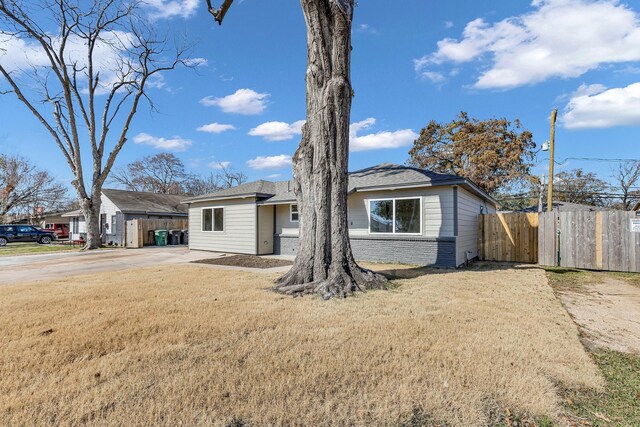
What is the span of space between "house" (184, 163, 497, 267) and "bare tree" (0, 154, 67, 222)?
96.0 ft

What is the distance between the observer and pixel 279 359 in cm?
321

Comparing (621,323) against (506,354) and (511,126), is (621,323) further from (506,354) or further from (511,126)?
(511,126)

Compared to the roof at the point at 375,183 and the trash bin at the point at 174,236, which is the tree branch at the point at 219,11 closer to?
the roof at the point at 375,183

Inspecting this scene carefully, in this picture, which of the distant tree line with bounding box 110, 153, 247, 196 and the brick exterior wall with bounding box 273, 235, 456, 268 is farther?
the distant tree line with bounding box 110, 153, 247, 196

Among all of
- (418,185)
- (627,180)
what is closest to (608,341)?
(418,185)

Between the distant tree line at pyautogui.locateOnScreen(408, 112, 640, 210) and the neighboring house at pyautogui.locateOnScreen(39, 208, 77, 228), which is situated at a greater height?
the distant tree line at pyautogui.locateOnScreen(408, 112, 640, 210)

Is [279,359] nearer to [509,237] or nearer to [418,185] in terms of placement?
[418,185]

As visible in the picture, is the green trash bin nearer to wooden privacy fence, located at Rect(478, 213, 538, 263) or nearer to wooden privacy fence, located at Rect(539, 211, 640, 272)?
wooden privacy fence, located at Rect(478, 213, 538, 263)

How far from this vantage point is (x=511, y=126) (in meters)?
26.3

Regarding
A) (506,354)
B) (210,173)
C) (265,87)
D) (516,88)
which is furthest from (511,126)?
(210,173)

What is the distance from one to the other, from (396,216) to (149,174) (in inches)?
1521

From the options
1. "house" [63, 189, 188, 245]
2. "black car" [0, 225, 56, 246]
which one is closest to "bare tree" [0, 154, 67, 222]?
"house" [63, 189, 188, 245]

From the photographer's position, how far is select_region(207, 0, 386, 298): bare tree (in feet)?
22.5

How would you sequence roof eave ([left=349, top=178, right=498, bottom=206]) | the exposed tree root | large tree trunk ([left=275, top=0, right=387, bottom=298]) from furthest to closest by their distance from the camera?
roof eave ([left=349, top=178, right=498, bottom=206]) < large tree trunk ([left=275, top=0, right=387, bottom=298]) < the exposed tree root
